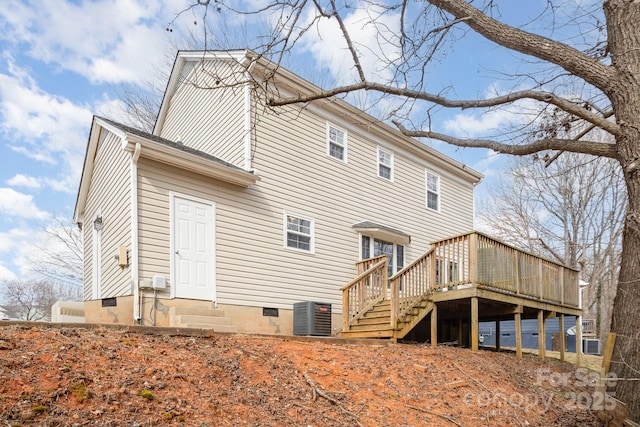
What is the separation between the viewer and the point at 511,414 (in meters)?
5.16

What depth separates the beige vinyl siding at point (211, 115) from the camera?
31.7ft

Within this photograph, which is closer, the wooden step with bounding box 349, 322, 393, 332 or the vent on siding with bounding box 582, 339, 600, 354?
the wooden step with bounding box 349, 322, 393, 332

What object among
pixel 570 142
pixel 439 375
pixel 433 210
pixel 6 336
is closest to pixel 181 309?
pixel 6 336

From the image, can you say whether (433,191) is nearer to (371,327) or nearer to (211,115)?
(371,327)

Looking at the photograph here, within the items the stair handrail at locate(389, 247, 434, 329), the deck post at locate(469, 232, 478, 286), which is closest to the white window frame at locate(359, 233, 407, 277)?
the stair handrail at locate(389, 247, 434, 329)

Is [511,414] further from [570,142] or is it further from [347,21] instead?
[347,21]

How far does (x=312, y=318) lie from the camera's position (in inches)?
355

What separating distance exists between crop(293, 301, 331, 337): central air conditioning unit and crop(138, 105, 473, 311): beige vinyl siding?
0.36m

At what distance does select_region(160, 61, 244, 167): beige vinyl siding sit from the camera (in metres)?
9.67

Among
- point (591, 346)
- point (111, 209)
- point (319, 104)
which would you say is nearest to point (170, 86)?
point (319, 104)

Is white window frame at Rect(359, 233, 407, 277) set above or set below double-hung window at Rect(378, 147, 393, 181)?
below

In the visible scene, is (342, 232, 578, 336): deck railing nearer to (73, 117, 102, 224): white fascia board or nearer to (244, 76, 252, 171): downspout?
(244, 76, 252, 171): downspout

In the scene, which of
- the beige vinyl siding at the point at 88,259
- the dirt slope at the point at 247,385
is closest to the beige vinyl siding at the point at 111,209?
the beige vinyl siding at the point at 88,259

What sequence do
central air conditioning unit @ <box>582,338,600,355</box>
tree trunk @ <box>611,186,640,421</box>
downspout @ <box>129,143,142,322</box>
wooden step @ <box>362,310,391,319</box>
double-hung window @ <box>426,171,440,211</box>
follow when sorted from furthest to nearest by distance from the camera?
central air conditioning unit @ <box>582,338,600,355</box> < double-hung window @ <box>426,171,440,211</box> < wooden step @ <box>362,310,391,319</box> < downspout @ <box>129,143,142,322</box> < tree trunk @ <box>611,186,640,421</box>
